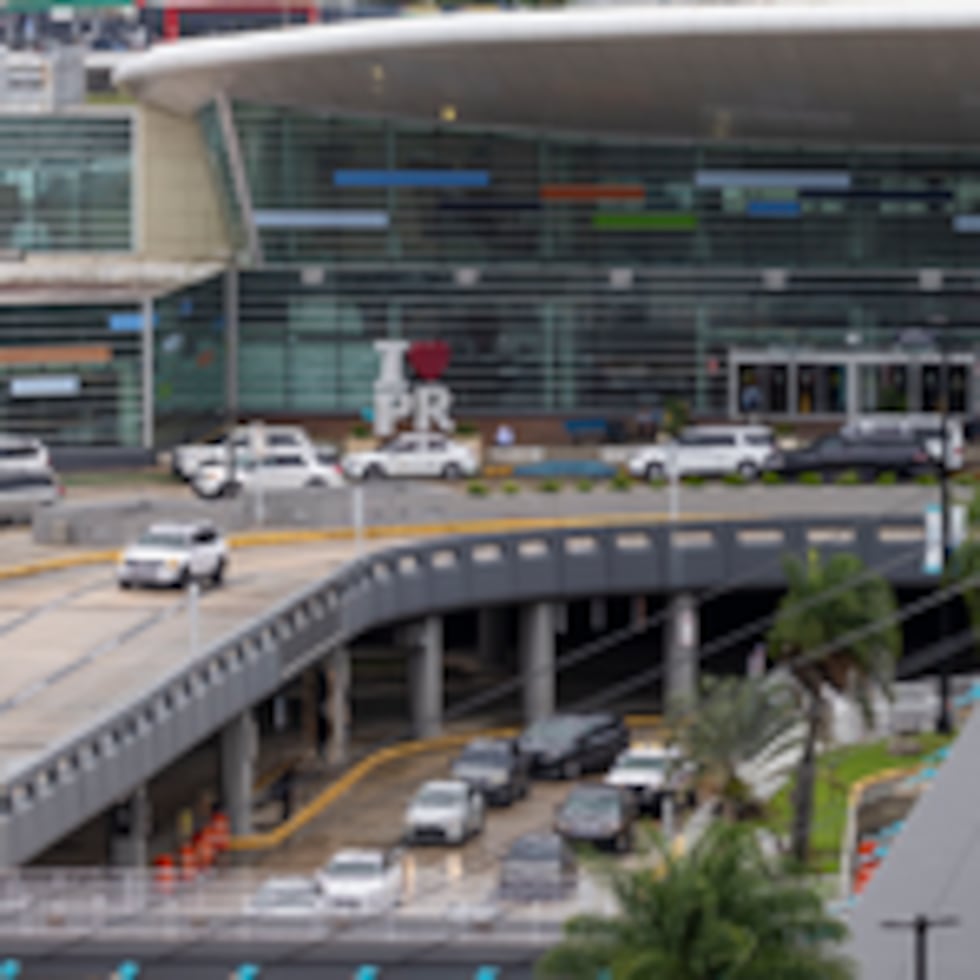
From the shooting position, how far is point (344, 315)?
10188 centimetres

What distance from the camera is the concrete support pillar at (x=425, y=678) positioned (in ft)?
A: 237

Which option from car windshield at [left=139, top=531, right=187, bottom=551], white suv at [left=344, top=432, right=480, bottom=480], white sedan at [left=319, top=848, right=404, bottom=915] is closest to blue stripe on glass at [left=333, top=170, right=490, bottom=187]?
white suv at [left=344, top=432, right=480, bottom=480]

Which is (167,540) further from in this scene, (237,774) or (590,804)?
(590,804)

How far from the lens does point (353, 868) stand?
1953 inches

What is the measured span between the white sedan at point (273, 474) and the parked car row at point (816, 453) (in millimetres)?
9354

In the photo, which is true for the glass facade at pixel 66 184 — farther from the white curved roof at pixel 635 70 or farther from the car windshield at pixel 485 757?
the car windshield at pixel 485 757

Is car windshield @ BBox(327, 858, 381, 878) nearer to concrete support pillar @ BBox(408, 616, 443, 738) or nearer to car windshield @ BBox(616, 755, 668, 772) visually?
car windshield @ BBox(616, 755, 668, 772)

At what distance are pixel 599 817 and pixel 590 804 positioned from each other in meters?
0.61

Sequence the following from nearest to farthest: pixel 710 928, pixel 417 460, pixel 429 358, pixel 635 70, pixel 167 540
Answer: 1. pixel 710 928
2. pixel 167 540
3. pixel 417 460
4. pixel 635 70
5. pixel 429 358

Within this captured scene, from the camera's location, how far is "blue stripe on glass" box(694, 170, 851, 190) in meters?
101

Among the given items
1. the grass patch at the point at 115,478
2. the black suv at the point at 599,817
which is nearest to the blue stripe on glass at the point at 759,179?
the grass patch at the point at 115,478

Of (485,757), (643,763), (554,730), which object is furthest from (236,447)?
(643,763)

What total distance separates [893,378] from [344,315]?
58.1 feet

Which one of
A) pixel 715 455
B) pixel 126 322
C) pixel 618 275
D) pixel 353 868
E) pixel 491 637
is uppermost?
pixel 618 275
